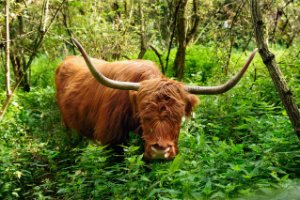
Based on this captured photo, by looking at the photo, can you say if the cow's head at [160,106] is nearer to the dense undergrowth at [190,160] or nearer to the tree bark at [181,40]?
the dense undergrowth at [190,160]

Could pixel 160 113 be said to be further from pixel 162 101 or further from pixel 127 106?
pixel 127 106

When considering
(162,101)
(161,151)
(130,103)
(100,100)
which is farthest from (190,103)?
(100,100)

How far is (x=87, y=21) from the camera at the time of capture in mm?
9180

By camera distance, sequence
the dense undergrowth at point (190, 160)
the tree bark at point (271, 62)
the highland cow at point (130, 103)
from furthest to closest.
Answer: the highland cow at point (130, 103) < the dense undergrowth at point (190, 160) < the tree bark at point (271, 62)

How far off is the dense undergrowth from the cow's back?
212 millimetres

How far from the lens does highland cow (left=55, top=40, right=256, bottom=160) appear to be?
13.9ft

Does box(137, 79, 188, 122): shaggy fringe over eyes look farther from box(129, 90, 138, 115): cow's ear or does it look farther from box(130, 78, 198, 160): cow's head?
box(129, 90, 138, 115): cow's ear

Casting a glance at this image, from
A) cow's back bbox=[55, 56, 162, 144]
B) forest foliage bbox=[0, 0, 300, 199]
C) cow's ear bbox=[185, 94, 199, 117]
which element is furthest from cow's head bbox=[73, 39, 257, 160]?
cow's back bbox=[55, 56, 162, 144]

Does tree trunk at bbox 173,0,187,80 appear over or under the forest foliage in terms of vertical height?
over

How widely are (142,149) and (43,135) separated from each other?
6.82 feet

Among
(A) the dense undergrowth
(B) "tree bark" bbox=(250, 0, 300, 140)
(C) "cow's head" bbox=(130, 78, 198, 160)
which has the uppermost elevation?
(B) "tree bark" bbox=(250, 0, 300, 140)

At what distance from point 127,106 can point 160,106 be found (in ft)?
2.17

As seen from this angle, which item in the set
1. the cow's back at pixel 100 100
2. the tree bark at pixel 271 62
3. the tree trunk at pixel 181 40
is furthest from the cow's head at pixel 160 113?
the tree trunk at pixel 181 40

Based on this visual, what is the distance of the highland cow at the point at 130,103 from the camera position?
13.9ft
